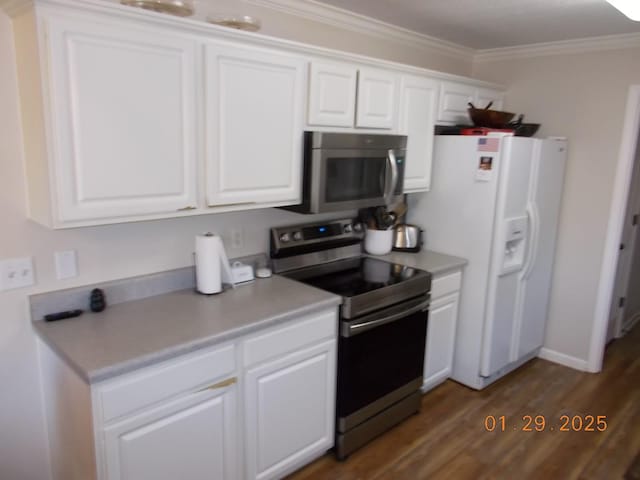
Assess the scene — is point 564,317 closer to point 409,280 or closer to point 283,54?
point 409,280

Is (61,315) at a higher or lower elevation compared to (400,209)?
lower

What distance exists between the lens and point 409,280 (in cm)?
260

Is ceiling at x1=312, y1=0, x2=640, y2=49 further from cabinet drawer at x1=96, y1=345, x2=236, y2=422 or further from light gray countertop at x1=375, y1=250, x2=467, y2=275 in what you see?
cabinet drawer at x1=96, y1=345, x2=236, y2=422

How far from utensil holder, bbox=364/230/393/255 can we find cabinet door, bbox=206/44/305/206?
913mm

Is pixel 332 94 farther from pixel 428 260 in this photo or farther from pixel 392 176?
pixel 428 260

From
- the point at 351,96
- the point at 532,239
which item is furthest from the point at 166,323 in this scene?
the point at 532,239

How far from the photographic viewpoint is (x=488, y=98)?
3.49 m

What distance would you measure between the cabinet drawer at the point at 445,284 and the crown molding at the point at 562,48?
1.73 m

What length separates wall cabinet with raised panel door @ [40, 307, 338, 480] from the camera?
1.64 m

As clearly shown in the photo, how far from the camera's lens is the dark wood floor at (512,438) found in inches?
96.0

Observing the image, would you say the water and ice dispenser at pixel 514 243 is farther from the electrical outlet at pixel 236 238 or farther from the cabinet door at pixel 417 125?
the electrical outlet at pixel 236 238
